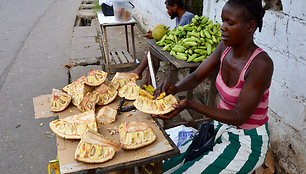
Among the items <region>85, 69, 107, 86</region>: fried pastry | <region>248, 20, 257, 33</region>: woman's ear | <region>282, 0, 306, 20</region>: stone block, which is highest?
<region>282, 0, 306, 20</region>: stone block

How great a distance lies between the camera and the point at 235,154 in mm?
1932

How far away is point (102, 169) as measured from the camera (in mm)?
1541

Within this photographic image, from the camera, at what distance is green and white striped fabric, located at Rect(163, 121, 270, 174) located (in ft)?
6.24

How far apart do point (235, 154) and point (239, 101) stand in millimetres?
411

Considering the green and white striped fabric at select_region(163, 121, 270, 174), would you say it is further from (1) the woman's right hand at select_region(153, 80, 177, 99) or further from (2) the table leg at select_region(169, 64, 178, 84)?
(2) the table leg at select_region(169, 64, 178, 84)

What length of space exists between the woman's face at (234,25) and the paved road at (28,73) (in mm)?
2611

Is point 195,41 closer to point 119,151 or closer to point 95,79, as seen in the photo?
point 95,79

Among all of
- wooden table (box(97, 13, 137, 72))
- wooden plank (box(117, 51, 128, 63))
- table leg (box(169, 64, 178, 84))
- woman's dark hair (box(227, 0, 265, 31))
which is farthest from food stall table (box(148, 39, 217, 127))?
wooden plank (box(117, 51, 128, 63))

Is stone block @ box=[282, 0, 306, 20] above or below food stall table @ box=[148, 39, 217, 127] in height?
above

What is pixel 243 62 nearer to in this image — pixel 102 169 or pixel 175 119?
pixel 102 169

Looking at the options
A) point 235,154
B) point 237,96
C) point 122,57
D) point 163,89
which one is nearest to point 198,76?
point 163,89

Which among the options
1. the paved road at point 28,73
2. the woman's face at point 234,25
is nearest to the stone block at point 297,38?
the woman's face at point 234,25

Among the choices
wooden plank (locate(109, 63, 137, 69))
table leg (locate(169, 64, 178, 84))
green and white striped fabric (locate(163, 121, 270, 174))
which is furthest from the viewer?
wooden plank (locate(109, 63, 137, 69))

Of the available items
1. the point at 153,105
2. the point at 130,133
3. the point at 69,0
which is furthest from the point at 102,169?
the point at 69,0
